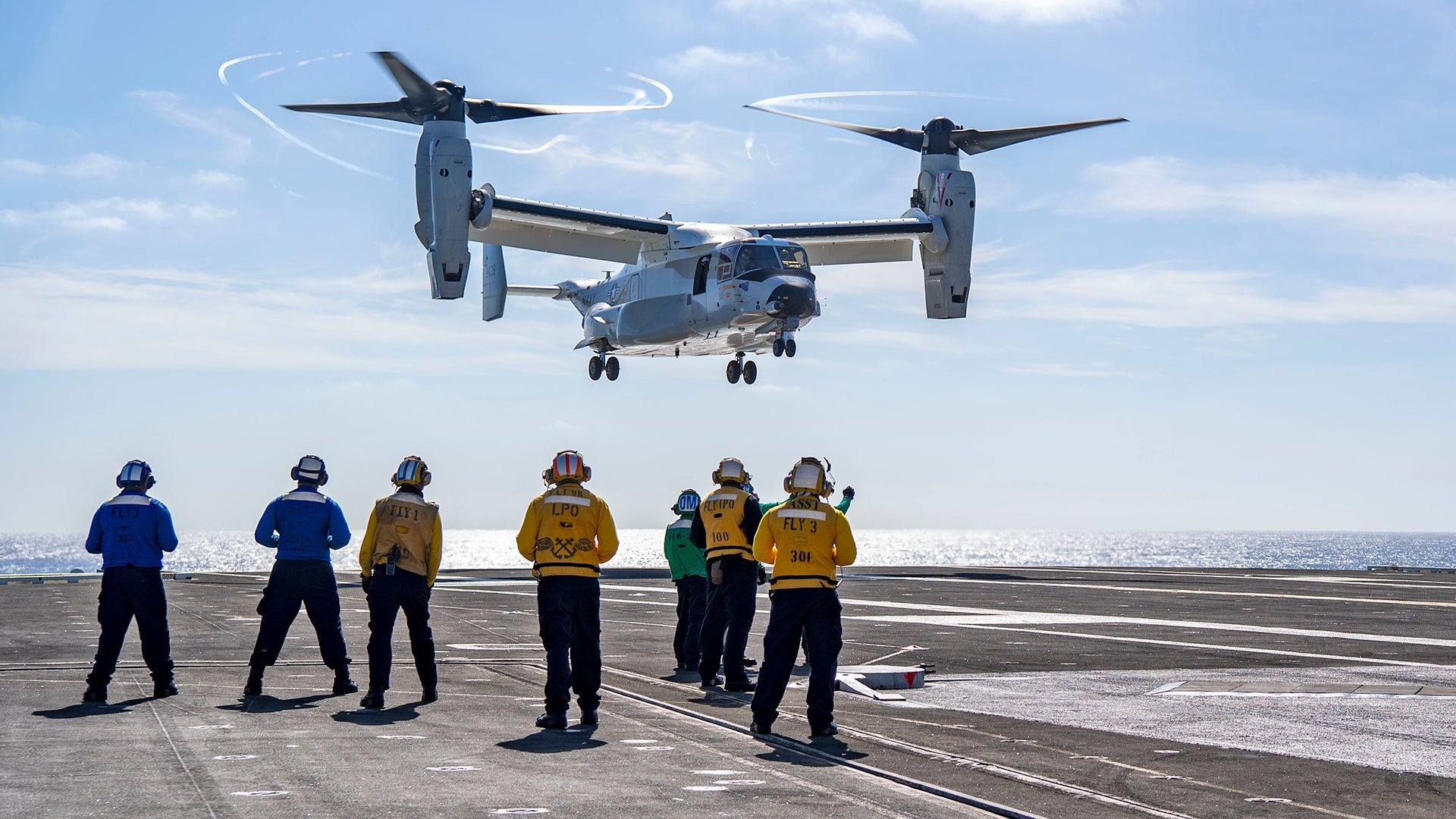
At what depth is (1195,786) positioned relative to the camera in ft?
26.1

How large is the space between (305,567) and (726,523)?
378 centimetres

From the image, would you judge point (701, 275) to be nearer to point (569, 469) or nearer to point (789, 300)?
point (789, 300)

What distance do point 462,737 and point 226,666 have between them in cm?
588

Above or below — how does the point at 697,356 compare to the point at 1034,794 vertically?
above

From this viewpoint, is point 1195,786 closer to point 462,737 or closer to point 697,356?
point 462,737

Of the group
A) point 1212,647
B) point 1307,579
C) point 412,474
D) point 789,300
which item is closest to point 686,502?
point 412,474

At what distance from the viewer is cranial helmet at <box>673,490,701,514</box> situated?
15188 mm

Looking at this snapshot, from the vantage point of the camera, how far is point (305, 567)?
1225cm

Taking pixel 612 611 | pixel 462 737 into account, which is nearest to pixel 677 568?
pixel 462 737

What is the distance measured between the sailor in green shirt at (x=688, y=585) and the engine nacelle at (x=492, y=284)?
38271 millimetres

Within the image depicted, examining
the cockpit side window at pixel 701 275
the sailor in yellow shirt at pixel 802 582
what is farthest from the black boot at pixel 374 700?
the cockpit side window at pixel 701 275

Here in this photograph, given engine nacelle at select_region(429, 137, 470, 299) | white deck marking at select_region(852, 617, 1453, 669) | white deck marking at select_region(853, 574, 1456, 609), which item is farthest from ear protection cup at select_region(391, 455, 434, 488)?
engine nacelle at select_region(429, 137, 470, 299)

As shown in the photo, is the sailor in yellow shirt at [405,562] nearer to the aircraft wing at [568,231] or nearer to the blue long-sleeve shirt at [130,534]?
the blue long-sleeve shirt at [130,534]

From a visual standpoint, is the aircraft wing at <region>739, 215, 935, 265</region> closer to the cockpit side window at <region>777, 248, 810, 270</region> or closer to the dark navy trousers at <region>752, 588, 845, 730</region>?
the cockpit side window at <region>777, 248, 810, 270</region>
